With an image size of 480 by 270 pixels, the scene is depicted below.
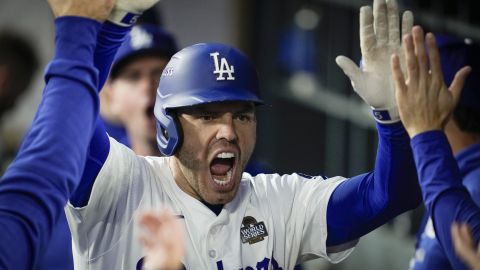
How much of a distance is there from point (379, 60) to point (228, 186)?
71 cm

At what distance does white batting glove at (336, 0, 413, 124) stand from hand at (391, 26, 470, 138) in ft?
0.57

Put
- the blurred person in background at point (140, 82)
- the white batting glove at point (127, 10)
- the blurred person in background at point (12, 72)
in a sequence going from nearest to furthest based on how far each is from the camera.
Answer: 1. the white batting glove at point (127, 10)
2. the blurred person in background at point (140, 82)
3. the blurred person in background at point (12, 72)

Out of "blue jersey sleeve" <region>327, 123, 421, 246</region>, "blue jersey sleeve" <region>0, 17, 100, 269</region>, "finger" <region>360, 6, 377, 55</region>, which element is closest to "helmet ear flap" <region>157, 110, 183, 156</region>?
"blue jersey sleeve" <region>327, 123, 421, 246</region>

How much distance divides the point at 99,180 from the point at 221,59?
657 mm

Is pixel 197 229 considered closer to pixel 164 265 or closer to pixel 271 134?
pixel 164 265

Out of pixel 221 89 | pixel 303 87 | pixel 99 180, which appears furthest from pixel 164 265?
pixel 303 87

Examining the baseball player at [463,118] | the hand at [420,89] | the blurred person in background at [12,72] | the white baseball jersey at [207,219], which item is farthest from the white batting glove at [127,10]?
the blurred person in background at [12,72]

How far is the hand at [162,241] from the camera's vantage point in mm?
2328

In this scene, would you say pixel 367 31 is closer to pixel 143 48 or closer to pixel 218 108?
pixel 218 108

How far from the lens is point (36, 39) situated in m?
8.38

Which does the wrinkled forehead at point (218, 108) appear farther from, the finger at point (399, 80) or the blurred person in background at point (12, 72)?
the blurred person in background at point (12, 72)

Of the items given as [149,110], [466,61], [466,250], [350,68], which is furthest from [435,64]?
[149,110]

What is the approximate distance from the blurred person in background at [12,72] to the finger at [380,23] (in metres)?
3.07

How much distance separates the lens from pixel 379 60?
3.76 metres
